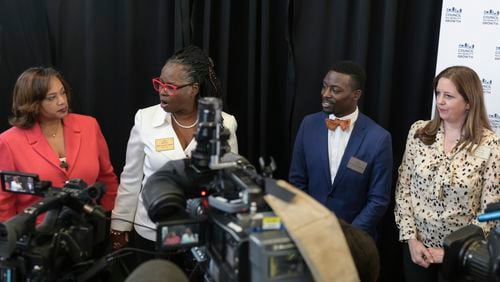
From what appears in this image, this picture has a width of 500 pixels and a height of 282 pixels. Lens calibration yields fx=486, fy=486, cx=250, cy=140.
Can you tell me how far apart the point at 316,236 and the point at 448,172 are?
1.27 m

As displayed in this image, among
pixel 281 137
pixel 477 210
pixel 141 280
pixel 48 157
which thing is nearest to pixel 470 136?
pixel 477 210

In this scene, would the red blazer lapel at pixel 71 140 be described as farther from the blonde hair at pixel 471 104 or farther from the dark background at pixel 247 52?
the blonde hair at pixel 471 104

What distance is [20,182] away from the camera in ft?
A: 4.58

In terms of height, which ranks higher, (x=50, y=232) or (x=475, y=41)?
(x=475, y=41)

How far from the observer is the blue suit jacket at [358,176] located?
2186mm

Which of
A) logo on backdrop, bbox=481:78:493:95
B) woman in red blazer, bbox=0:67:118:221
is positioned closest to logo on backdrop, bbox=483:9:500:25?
logo on backdrop, bbox=481:78:493:95

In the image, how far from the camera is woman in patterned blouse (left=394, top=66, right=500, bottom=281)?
2090mm

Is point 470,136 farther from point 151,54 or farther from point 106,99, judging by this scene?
point 106,99

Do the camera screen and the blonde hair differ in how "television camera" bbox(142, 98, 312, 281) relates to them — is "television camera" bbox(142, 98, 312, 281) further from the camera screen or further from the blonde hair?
the blonde hair

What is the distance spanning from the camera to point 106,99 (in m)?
2.76

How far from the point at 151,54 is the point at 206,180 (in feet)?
5.55

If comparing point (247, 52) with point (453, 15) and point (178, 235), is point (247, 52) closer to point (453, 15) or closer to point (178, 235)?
point (453, 15)

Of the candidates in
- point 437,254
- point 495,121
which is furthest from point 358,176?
point 495,121

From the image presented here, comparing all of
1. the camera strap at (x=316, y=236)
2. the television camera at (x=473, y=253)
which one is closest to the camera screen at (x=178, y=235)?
the camera strap at (x=316, y=236)
